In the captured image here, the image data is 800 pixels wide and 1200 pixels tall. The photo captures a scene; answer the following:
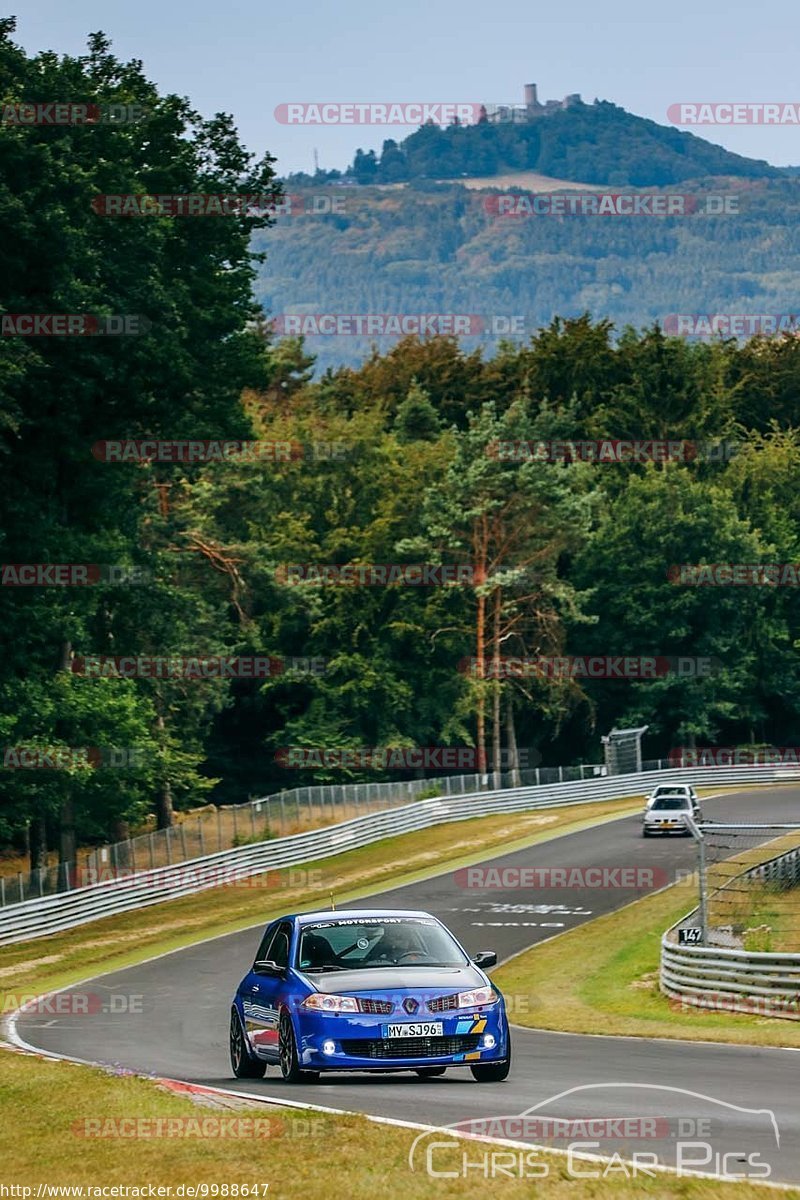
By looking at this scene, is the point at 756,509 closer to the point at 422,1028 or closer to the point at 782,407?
the point at 782,407

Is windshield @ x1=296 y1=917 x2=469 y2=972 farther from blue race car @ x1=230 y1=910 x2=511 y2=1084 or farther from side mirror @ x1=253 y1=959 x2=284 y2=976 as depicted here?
side mirror @ x1=253 y1=959 x2=284 y2=976

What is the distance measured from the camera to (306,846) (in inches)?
2245

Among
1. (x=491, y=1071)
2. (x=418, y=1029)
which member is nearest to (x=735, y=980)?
(x=491, y=1071)

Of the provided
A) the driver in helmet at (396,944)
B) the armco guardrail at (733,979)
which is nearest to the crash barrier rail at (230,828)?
the armco guardrail at (733,979)

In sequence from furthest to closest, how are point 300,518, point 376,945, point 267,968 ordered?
point 300,518, point 267,968, point 376,945

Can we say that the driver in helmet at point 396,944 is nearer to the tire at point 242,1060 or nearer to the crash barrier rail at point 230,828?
the tire at point 242,1060

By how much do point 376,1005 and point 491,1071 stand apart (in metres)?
1.18

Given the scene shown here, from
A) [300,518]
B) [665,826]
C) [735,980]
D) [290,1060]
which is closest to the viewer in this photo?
[290,1060]

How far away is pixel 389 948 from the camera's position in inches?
642

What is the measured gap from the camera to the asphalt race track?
11.8 meters

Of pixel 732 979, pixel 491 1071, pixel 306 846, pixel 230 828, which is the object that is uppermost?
pixel 491 1071

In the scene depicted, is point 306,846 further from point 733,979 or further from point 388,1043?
point 388,1043

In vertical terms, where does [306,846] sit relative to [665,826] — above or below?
below

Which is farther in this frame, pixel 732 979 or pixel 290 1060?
pixel 732 979
